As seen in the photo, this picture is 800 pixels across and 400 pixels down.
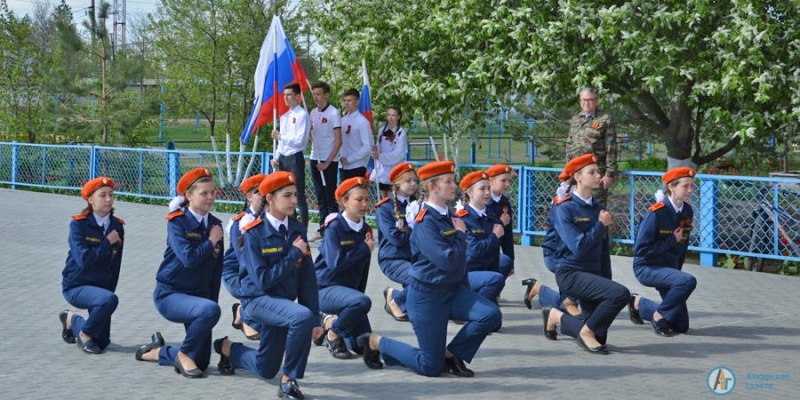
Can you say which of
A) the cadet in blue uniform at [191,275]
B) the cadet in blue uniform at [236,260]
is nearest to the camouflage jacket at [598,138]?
the cadet in blue uniform at [236,260]

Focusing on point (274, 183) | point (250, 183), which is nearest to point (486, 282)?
point (250, 183)

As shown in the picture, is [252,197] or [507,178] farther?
[507,178]

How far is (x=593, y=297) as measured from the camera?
7.77 meters

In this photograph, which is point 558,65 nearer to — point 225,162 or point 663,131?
point 663,131

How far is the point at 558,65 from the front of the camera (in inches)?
534

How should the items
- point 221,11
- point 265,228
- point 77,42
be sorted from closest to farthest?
point 265,228, point 221,11, point 77,42

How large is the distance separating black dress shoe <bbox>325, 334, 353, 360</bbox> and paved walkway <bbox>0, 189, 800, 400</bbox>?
0.19 feet

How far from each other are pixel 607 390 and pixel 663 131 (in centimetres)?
905

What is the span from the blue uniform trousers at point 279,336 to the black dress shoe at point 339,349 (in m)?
0.84

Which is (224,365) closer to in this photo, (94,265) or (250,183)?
(250,183)

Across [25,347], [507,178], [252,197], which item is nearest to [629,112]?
[507,178]

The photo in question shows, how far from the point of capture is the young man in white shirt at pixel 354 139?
1302 centimetres

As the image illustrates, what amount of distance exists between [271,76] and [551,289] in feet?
19.4

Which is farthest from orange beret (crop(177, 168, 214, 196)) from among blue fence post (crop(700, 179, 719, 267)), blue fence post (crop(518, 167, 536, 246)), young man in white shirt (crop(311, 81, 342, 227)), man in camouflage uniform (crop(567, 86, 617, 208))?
blue fence post (crop(518, 167, 536, 246))
